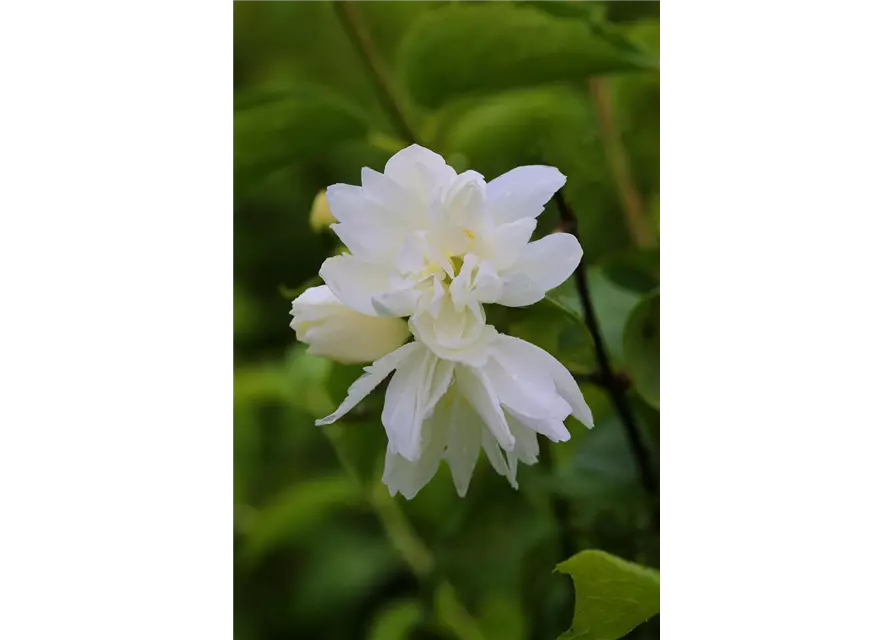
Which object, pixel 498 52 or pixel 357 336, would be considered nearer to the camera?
pixel 357 336

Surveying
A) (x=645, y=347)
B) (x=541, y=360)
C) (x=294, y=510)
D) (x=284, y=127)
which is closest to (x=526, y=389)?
(x=541, y=360)

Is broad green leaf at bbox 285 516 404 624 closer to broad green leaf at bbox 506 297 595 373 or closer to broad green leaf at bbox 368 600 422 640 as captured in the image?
broad green leaf at bbox 368 600 422 640

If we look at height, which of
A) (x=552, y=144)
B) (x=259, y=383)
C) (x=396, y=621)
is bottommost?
(x=396, y=621)

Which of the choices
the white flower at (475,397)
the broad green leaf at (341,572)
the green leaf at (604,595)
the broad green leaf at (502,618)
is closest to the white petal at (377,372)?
the white flower at (475,397)

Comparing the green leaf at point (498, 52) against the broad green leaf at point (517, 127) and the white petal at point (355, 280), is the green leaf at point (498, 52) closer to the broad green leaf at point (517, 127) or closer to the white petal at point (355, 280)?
the broad green leaf at point (517, 127)

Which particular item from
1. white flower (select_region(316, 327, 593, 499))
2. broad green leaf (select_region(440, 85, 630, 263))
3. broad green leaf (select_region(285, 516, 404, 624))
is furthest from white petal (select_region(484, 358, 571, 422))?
broad green leaf (select_region(285, 516, 404, 624))

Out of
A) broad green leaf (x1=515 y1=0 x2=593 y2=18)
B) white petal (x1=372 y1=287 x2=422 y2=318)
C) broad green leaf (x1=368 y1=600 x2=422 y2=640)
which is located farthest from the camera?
broad green leaf (x1=368 y1=600 x2=422 y2=640)

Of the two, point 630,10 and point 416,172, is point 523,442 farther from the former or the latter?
point 630,10
